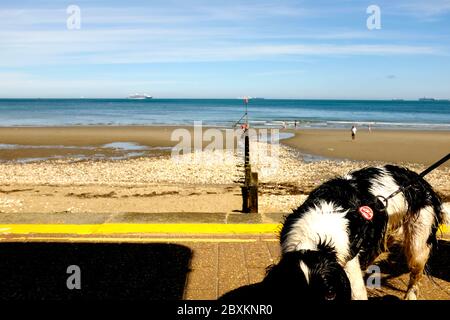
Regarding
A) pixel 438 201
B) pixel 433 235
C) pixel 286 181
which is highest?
pixel 438 201

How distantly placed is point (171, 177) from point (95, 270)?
44.0 feet

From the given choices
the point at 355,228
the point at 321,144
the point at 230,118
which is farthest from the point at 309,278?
the point at 230,118

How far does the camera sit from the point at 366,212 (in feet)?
11.4

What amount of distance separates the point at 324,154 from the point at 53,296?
78.0 ft

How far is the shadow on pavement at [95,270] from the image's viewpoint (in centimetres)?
481

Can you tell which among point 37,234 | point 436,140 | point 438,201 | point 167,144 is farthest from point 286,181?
point 436,140

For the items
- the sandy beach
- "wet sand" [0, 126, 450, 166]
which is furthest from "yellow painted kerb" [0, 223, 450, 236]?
"wet sand" [0, 126, 450, 166]

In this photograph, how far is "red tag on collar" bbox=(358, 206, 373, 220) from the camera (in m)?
3.42

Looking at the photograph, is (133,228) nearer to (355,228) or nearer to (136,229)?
(136,229)

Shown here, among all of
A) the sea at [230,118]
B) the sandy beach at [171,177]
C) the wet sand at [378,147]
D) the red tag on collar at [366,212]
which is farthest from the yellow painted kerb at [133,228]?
the sea at [230,118]

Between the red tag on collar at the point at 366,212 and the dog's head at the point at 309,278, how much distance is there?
2.10ft

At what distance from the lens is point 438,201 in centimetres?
426

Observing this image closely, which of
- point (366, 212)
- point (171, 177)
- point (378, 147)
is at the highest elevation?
point (366, 212)
